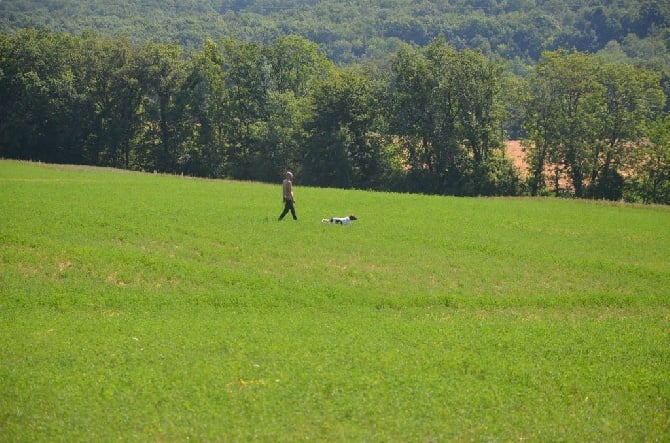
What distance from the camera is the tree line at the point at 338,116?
71.7 meters

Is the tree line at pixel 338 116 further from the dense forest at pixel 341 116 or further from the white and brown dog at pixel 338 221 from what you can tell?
the white and brown dog at pixel 338 221

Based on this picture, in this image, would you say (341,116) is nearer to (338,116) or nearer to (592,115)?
(338,116)

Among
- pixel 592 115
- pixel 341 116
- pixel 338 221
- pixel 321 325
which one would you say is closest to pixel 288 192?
pixel 338 221

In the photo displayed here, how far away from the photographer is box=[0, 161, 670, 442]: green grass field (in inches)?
557

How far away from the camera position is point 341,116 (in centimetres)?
7806

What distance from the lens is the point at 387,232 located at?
35.8 m

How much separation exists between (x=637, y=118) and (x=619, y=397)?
62127 mm

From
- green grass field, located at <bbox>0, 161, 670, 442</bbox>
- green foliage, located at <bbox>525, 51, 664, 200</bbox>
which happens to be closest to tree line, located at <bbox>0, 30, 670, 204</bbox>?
green foliage, located at <bbox>525, 51, 664, 200</bbox>

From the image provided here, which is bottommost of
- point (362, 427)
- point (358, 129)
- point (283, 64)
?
point (362, 427)

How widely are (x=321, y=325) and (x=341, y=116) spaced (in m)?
59.3

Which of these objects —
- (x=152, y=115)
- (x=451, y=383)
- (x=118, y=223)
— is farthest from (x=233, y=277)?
(x=152, y=115)

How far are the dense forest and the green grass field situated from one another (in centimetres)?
3246

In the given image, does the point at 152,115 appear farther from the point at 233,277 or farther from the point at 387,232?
the point at 233,277

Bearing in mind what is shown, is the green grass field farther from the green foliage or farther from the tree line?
the tree line
